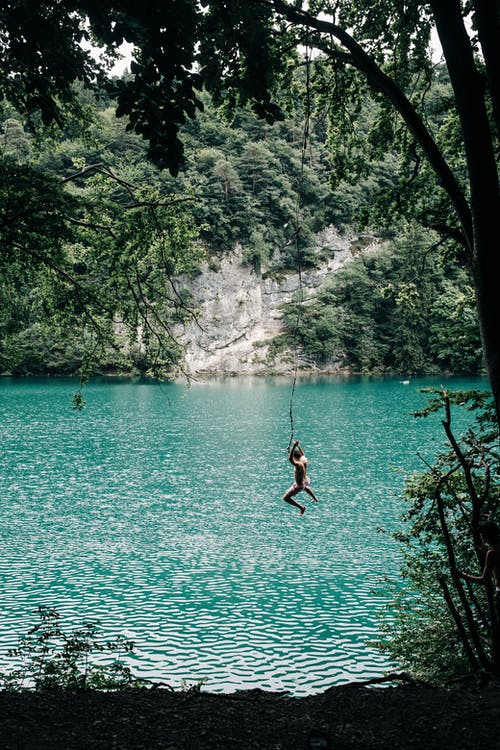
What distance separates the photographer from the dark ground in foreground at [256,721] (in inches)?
202

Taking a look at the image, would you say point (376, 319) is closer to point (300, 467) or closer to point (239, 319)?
point (239, 319)

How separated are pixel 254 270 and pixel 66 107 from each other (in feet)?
274

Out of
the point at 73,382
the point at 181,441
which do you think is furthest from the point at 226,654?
the point at 73,382

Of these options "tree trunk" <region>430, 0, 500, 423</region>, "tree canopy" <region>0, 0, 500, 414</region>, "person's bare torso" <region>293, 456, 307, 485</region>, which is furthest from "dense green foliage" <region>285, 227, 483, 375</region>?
"tree trunk" <region>430, 0, 500, 423</region>

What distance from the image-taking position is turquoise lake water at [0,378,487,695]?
14.0 metres

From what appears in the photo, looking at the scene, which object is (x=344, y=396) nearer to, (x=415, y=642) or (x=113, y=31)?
(x=415, y=642)

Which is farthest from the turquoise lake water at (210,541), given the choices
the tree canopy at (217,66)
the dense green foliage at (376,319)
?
the dense green foliage at (376,319)

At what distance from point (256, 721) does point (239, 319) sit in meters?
87.0

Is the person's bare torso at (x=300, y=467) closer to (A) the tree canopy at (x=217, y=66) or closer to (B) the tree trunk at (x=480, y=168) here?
(A) the tree canopy at (x=217, y=66)

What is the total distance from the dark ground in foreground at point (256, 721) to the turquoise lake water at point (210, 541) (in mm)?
3820

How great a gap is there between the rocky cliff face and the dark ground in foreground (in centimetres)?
8153

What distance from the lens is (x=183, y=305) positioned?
949 cm

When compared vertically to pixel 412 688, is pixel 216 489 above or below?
below

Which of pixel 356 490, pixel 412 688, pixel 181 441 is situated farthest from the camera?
pixel 181 441
